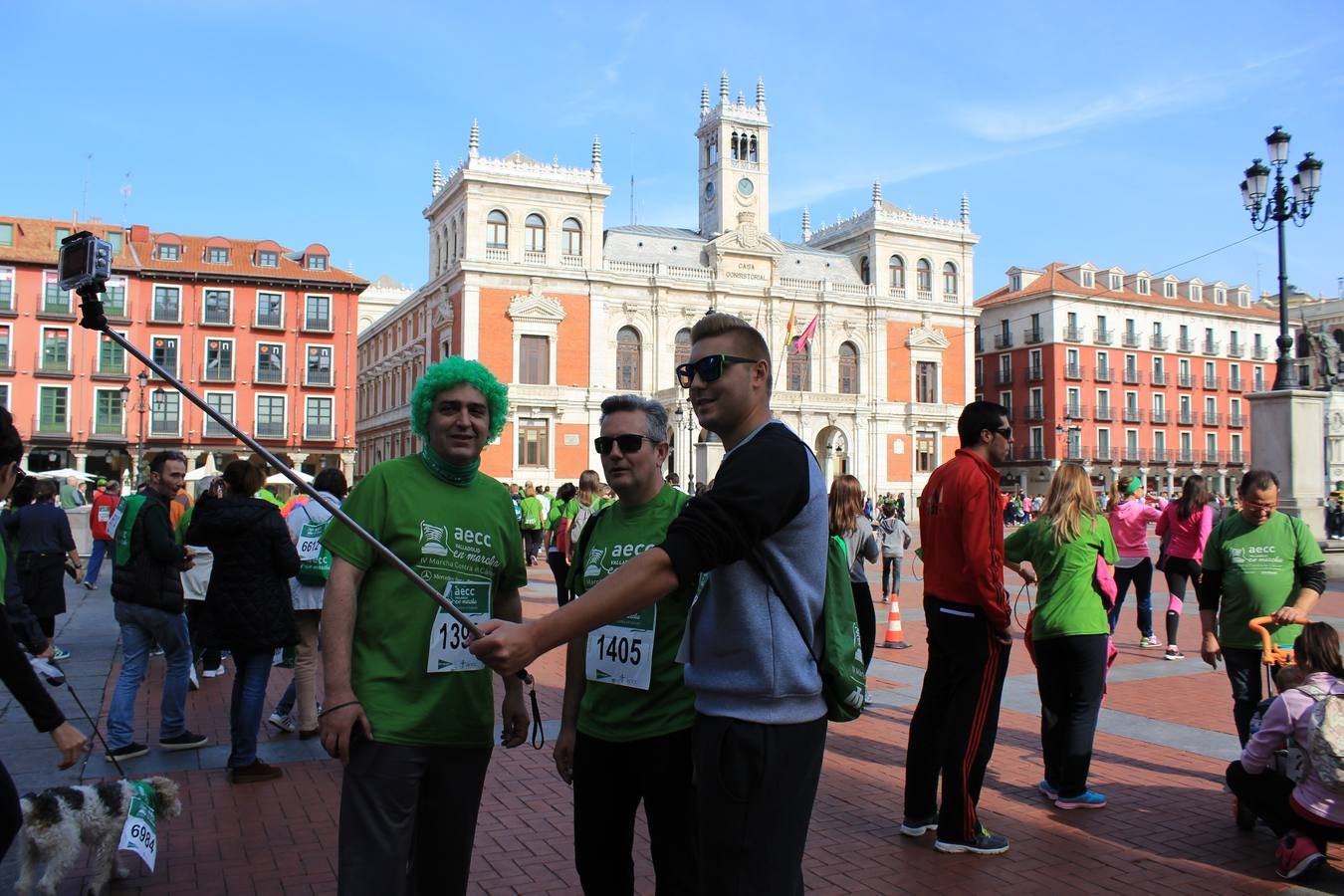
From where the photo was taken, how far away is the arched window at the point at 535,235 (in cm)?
4581

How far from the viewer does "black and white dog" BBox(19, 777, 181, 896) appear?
12.7 ft

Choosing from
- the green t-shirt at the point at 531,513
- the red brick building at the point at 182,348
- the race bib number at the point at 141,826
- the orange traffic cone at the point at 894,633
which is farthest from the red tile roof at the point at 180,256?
the race bib number at the point at 141,826

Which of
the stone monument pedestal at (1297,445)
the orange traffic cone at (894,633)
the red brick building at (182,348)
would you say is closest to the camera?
the orange traffic cone at (894,633)

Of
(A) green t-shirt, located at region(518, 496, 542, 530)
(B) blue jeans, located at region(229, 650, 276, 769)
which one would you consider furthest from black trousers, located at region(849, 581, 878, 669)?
(A) green t-shirt, located at region(518, 496, 542, 530)

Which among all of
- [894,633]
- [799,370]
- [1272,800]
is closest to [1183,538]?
[894,633]

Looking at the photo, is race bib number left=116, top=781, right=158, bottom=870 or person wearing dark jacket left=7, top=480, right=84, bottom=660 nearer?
race bib number left=116, top=781, right=158, bottom=870

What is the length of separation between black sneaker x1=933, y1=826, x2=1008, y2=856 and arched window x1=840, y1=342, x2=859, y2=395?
48156mm

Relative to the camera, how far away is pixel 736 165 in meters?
52.1

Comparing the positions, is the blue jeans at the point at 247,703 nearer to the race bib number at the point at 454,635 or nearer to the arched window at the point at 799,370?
the race bib number at the point at 454,635

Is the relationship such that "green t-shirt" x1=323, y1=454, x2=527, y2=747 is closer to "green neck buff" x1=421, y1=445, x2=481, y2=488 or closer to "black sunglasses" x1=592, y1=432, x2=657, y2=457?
"green neck buff" x1=421, y1=445, x2=481, y2=488

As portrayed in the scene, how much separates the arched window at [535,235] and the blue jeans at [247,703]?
135 ft

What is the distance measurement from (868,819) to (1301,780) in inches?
76.9

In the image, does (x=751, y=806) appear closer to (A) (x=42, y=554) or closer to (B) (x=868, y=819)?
(B) (x=868, y=819)

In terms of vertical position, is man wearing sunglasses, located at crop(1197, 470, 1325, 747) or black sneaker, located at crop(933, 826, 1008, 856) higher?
man wearing sunglasses, located at crop(1197, 470, 1325, 747)
